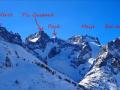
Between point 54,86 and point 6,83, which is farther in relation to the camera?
point 54,86

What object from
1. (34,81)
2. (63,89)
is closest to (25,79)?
(34,81)

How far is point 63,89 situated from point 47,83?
822 cm

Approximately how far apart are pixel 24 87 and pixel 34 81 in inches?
467

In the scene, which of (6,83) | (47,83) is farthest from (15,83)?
(47,83)

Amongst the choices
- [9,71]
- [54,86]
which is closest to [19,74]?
[9,71]

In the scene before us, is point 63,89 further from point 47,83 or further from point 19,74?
point 19,74

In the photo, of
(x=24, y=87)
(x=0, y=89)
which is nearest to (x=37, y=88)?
(x=24, y=87)

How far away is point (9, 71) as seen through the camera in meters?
198

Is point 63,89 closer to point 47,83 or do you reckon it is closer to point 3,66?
point 47,83

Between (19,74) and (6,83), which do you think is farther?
(19,74)

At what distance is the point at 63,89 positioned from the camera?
19925 centimetres

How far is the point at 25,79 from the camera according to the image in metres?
195

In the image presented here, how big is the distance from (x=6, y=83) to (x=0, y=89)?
8.12m

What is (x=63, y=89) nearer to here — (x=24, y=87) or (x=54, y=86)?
(x=54, y=86)
